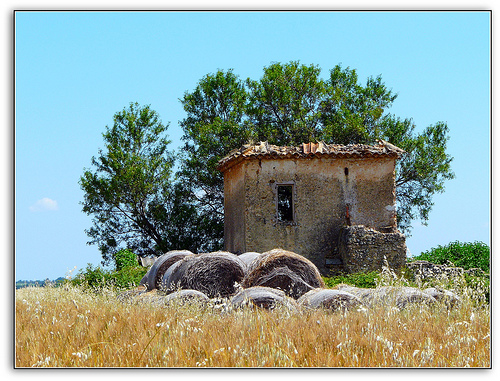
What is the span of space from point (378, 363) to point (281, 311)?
169 centimetres

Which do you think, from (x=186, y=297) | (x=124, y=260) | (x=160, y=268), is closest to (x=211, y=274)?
(x=186, y=297)

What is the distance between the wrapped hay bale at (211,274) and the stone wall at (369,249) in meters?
6.47

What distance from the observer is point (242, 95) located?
2536 cm

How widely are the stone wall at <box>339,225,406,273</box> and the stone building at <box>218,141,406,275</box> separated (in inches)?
1.1

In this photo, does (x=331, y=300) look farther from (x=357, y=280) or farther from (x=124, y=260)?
(x=124, y=260)

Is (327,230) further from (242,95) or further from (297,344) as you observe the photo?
(297,344)

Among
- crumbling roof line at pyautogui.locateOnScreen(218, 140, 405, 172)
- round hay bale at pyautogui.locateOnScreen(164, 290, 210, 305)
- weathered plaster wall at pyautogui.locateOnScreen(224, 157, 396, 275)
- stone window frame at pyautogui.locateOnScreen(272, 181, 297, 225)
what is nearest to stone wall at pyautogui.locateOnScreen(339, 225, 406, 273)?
weathered plaster wall at pyautogui.locateOnScreen(224, 157, 396, 275)

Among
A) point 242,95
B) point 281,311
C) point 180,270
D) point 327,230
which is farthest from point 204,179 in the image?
point 281,311

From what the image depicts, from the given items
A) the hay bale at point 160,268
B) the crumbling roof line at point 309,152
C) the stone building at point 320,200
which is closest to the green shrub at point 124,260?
the stone building at point 320,200

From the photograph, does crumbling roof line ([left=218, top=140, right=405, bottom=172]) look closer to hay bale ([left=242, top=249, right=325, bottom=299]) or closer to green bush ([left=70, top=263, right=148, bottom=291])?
green bush ([left=70, top=263, right=148, bottom=291])

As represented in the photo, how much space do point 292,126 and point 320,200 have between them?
7143 millimetres

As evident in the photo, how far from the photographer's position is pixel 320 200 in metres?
18.0

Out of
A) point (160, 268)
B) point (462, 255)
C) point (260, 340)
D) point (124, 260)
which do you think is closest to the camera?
point (260, 340)

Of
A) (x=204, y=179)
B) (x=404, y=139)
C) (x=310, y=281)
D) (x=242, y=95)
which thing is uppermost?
(x=242, y=95)
